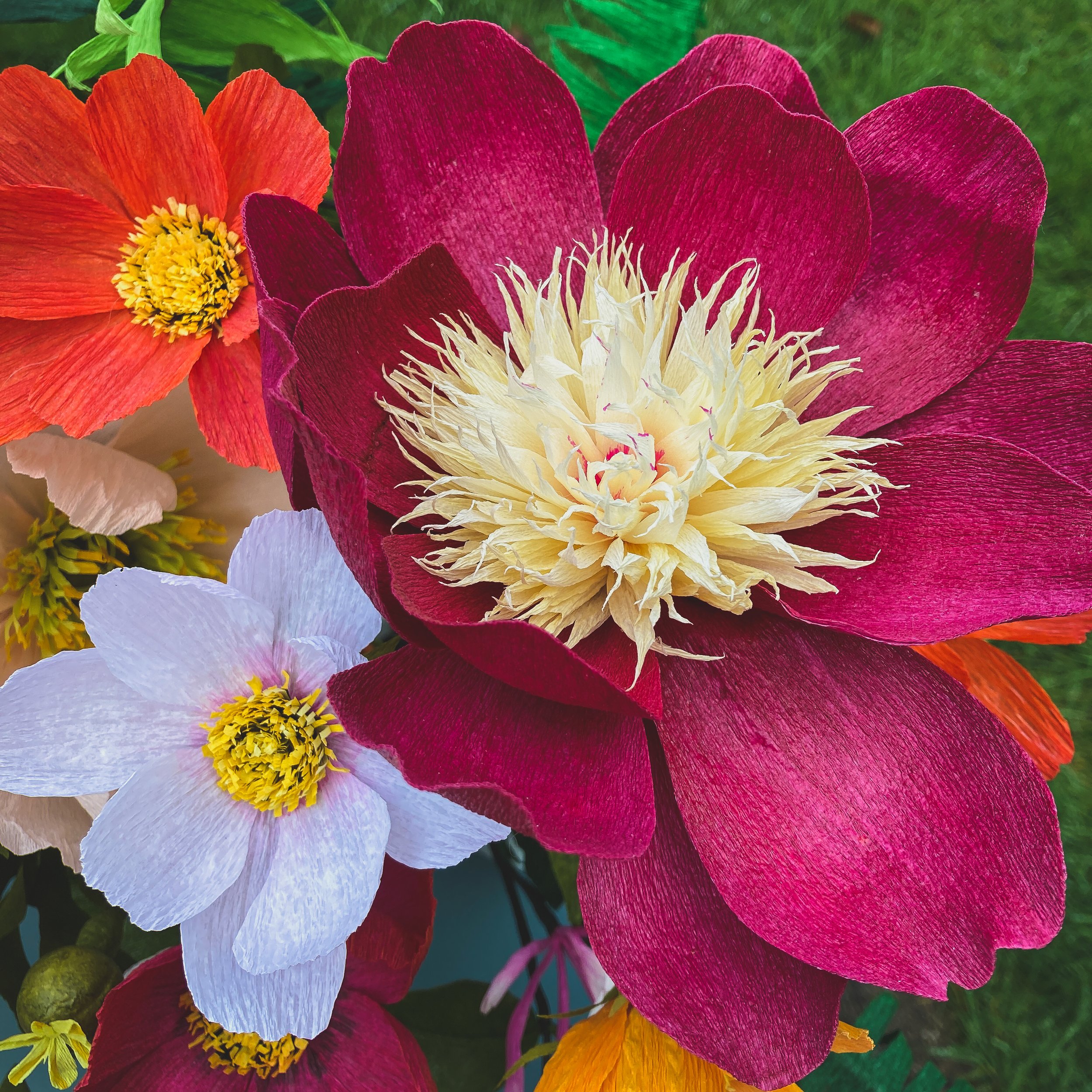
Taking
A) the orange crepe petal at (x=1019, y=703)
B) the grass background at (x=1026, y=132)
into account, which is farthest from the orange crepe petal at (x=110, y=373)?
the grass background at (x=1026, y=132)

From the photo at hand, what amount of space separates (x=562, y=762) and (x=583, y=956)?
220mm

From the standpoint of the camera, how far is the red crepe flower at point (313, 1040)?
40cm

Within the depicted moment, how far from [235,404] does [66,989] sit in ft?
0.73

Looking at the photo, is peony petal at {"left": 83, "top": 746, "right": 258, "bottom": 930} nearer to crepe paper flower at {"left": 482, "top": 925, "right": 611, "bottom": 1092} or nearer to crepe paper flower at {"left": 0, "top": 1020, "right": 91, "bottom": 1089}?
crepe paper flower at {"left": 0, "top": 1020, "right": 91, "bottom": 1089}

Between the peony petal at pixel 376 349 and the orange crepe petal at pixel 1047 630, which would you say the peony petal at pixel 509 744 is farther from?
the orange crepe petal at pixel 1047 630

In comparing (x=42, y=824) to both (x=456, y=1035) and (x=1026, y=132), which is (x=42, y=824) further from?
(x=1026, y=132)

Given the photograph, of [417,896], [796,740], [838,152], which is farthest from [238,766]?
[838,152]

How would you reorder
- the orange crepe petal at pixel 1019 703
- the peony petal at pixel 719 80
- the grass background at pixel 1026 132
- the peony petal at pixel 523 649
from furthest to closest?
the grass background at pixel 1026 132 → the orange crepe petal at pixel 1019 703 → the peony petal at pixel 719 80 → the peony petal at pixel 523 649

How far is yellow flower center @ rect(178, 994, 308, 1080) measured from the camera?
441mm

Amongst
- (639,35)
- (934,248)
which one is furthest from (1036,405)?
(639,35)

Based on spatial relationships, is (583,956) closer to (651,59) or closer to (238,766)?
(238,766)

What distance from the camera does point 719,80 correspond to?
402mm

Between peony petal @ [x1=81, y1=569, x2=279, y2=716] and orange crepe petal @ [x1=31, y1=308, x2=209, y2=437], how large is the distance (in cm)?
7

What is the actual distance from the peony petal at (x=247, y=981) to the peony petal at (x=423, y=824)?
0.14 feet
